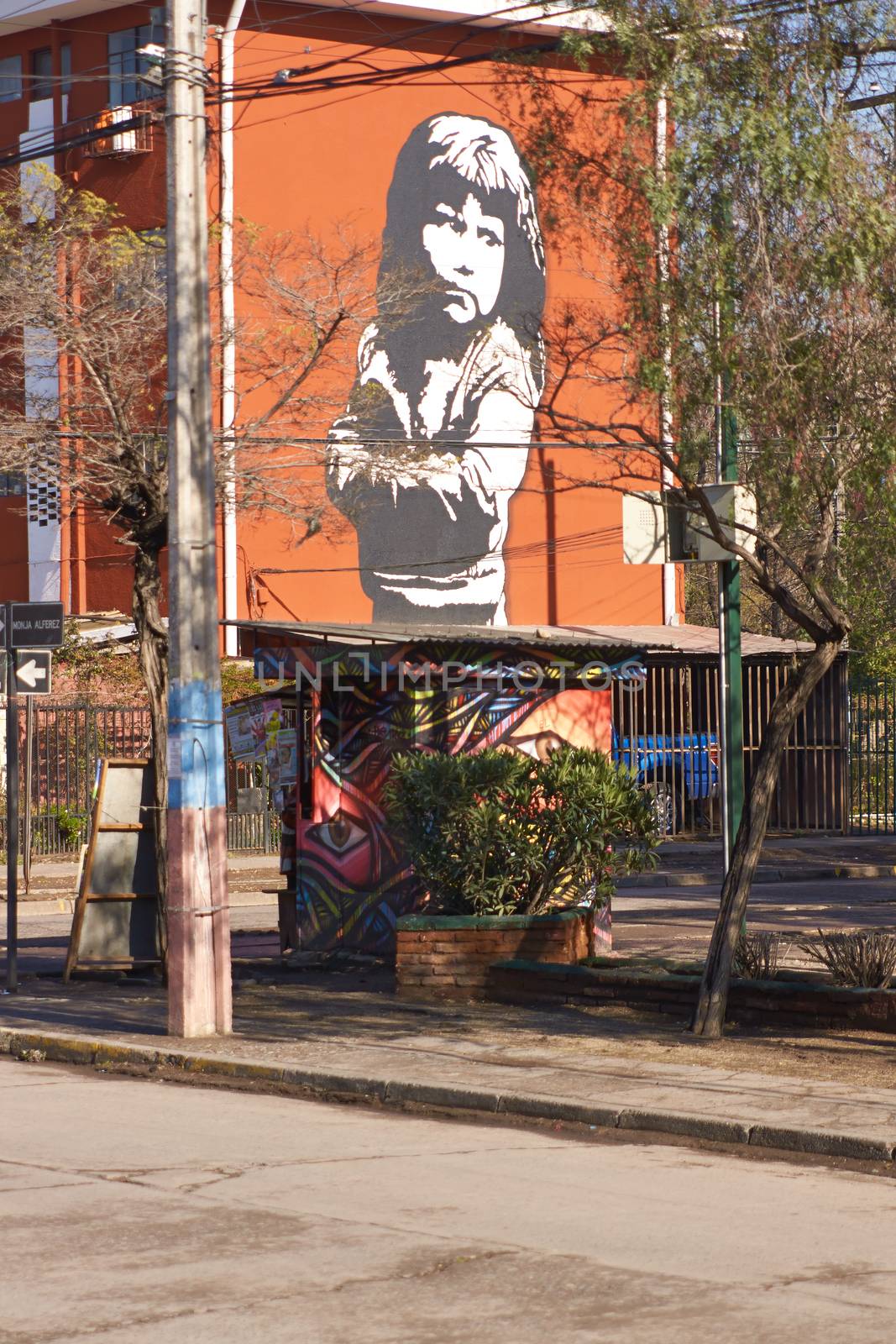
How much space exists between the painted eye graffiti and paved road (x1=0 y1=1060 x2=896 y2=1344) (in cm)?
590

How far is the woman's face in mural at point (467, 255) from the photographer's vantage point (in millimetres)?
37469

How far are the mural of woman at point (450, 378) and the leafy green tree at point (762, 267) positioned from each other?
25203 millimetres

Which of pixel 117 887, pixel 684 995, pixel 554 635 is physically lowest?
pixel 684 995

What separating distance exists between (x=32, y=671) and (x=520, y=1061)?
6925mm

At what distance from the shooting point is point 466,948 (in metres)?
12.9

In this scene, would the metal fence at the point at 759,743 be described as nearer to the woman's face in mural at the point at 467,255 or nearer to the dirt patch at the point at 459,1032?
the woman's face in mural at the point at 467,255

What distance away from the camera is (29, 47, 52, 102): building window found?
35938 mm

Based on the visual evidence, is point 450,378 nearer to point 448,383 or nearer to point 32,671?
point 448,383

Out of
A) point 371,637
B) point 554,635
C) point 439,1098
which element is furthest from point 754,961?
point 554,635

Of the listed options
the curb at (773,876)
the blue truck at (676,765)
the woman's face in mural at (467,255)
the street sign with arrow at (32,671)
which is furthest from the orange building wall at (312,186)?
the street sign with arrow at (32,671)

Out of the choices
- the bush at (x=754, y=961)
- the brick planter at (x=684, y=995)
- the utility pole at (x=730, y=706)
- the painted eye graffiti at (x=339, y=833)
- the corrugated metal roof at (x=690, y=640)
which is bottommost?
the brick planter at (x=684, y=995)

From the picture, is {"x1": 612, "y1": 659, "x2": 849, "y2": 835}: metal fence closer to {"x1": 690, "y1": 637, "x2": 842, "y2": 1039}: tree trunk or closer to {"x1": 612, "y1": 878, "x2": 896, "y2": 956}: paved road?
{"x1": 612, "y1": 878, "x2": 896, "y2": 956}: paved road

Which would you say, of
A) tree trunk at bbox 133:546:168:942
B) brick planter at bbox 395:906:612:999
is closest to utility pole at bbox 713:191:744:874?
brick planter at bbox 395:906:612:999

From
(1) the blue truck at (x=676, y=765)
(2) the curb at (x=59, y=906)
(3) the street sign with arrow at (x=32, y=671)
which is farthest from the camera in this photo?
(1) the blue truck at (x=676, y=765)
